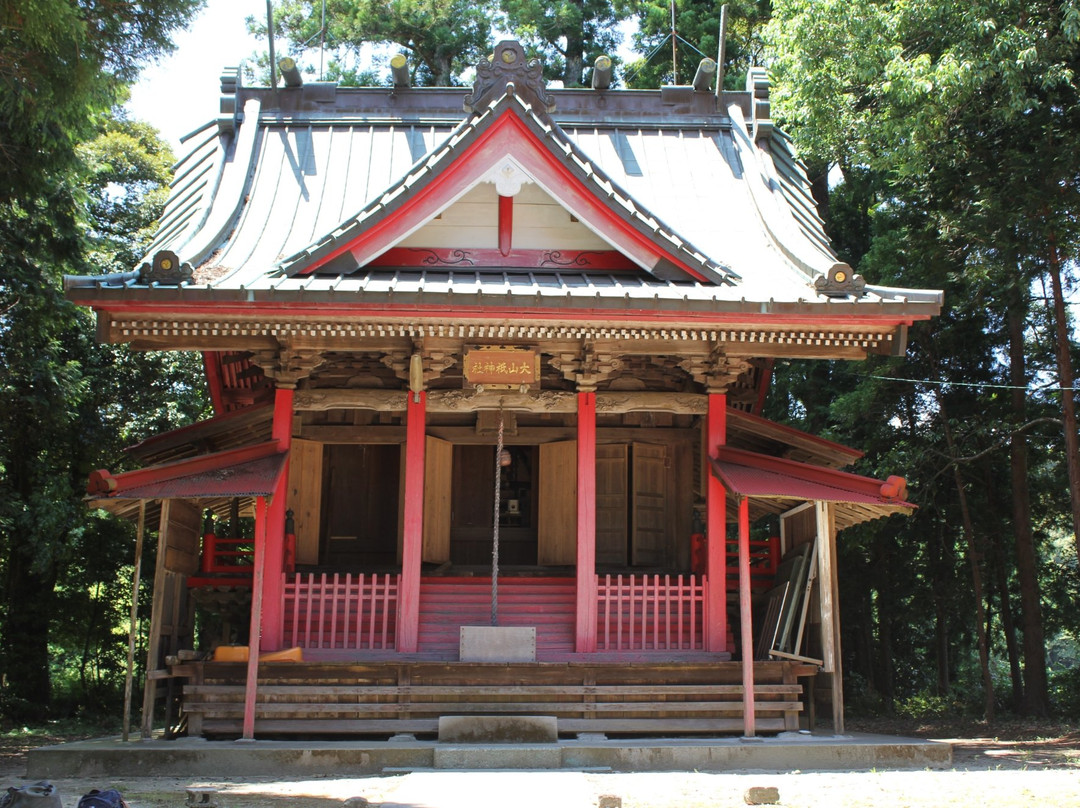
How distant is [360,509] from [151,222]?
31.8 feet

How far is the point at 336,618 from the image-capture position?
1084 centimetres

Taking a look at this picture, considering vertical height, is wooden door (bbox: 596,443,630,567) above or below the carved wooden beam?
below

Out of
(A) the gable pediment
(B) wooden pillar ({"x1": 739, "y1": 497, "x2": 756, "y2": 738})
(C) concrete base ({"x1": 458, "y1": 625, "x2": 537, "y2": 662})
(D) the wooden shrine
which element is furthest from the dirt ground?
(A) the gable pediment

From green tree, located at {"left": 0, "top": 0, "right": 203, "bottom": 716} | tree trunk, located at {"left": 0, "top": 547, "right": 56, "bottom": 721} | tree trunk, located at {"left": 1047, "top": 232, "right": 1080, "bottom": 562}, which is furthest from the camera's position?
tree trunk, located at {"left": 0, "top": 547, "right": 56, "bottom": 721}

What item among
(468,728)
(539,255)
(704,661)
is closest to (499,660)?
(468,728)

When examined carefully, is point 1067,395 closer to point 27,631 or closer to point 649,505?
point 649,505

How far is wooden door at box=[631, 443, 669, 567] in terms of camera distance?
536 inches

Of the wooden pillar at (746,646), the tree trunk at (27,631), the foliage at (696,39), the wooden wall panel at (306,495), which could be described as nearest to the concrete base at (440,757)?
the wooden pillar at (746,646)

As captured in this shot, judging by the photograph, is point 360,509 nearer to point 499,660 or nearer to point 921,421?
point 499,660

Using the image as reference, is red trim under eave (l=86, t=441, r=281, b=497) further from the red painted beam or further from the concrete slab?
the concrete slab

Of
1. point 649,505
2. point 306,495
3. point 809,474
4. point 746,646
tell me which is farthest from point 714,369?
point 306,495

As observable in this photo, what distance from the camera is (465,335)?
10672 mm

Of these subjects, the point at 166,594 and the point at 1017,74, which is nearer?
the point at 166,594

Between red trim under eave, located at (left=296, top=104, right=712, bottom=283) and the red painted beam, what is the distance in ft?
1.76
